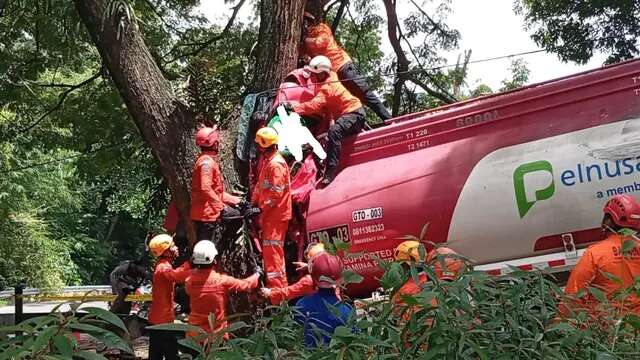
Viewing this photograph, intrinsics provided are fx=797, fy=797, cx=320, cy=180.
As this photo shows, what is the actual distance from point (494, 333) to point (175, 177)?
523 centimetres

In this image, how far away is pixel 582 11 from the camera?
13.4m

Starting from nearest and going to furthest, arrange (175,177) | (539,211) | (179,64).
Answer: (539,211), (175,177), (179,64)

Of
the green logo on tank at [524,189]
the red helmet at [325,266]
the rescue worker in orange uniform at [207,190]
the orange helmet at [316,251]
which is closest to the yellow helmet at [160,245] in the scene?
the rescue worker in orange uniform at [207,190]

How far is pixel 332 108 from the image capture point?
22.5 ft

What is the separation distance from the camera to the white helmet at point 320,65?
6.87 m

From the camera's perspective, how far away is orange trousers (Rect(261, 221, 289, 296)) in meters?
6.21

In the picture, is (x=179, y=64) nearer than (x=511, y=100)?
No

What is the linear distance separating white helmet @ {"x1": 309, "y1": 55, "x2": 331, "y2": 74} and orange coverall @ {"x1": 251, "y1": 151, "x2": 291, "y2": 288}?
3.15 feet

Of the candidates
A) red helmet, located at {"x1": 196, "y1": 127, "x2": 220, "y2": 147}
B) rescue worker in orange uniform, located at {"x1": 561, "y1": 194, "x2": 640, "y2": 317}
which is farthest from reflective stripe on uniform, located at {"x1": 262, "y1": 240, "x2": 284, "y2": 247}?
rescue worker in orange uniform, located at {"x1": 561, "y1": 194, "x2": 640, "y2": 317}

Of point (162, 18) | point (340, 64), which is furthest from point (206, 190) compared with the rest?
point (162, 18)

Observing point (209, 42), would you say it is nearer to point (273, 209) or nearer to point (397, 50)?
point (397, 50)

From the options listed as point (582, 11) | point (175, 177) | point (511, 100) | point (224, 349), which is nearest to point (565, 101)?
point (511, 100)

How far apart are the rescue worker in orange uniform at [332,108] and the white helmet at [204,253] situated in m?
1.18

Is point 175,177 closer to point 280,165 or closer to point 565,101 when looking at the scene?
point 280,165
